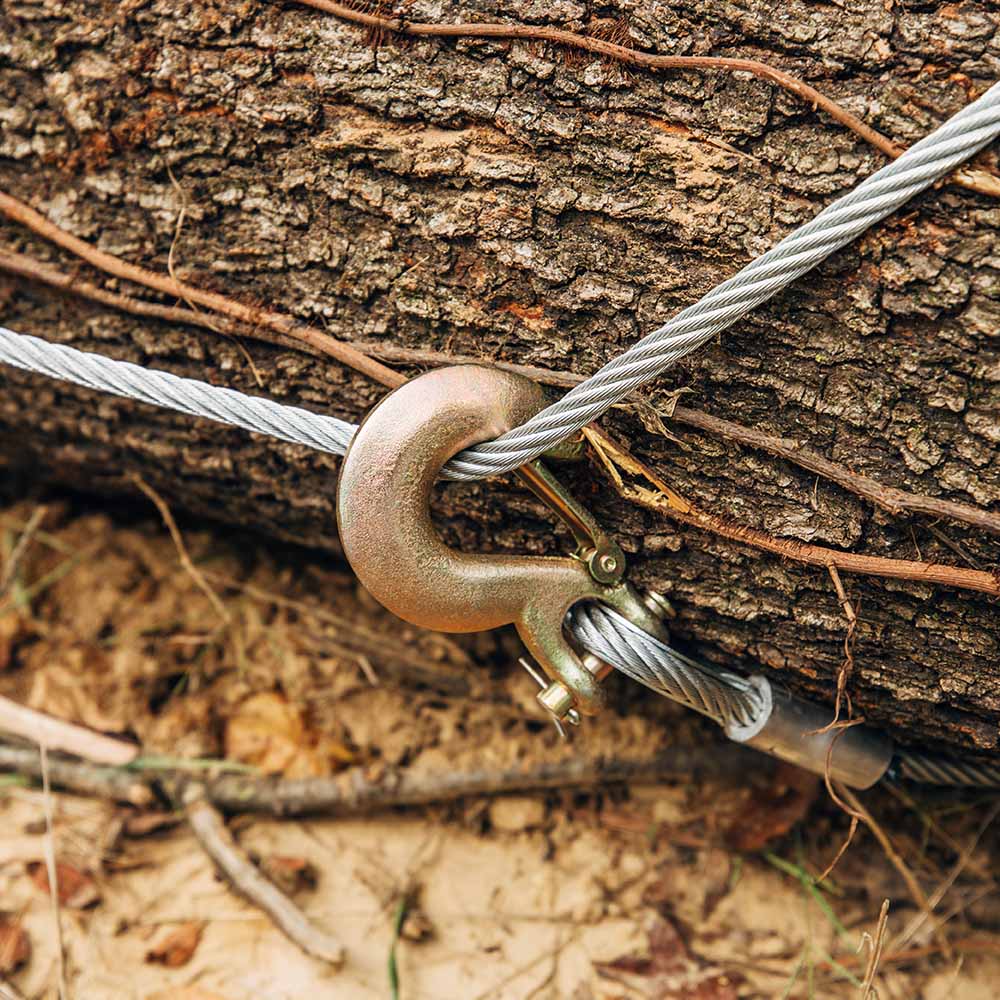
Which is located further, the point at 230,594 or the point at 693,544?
the point at 230,594

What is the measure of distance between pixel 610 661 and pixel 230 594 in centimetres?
78

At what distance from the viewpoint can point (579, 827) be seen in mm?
1503

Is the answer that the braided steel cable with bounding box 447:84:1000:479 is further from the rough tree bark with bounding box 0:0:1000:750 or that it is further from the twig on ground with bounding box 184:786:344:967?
the twig on ground with bounding box 184:786:344:967

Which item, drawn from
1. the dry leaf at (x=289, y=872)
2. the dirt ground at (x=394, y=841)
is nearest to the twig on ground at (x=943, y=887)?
the dirt ground at (x=394, y=841)

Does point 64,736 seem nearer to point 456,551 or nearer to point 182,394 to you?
point 182,394

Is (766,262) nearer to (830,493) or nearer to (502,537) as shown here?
(830,493)

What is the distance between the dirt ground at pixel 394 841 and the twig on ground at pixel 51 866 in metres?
0.01

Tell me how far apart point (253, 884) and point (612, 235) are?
0.97 metres

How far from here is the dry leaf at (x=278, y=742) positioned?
152cm

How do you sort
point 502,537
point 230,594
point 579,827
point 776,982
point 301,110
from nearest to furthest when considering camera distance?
point 301,110, point 502,537, point 776,982, point 579,827, point 230,594

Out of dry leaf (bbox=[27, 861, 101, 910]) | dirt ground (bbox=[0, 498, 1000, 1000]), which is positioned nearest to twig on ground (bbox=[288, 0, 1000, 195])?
dirt ground (bbox=[0, 498, 1000, 1000])

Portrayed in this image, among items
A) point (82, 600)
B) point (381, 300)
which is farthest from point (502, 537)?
point (82, 600)

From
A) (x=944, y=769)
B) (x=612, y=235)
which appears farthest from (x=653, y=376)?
(x=944, y=769)

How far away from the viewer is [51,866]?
53.3 inches
